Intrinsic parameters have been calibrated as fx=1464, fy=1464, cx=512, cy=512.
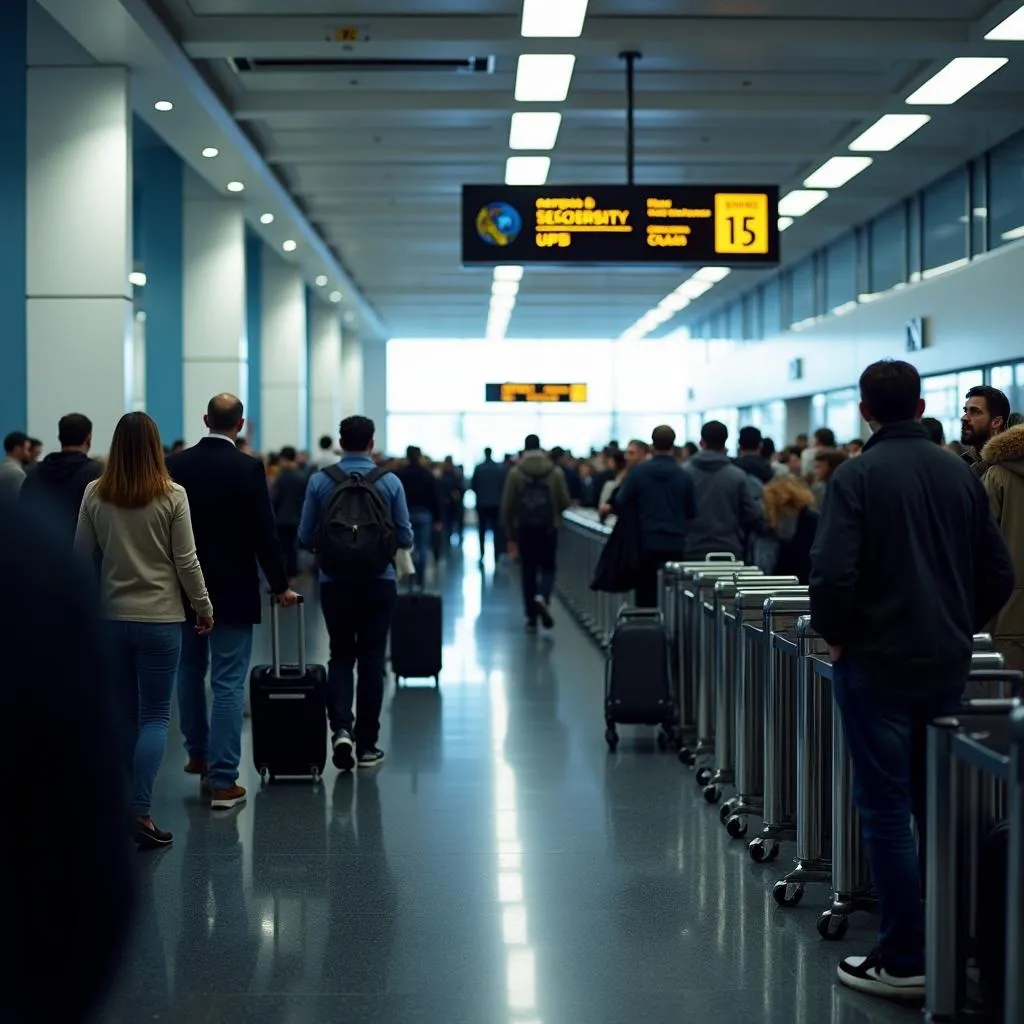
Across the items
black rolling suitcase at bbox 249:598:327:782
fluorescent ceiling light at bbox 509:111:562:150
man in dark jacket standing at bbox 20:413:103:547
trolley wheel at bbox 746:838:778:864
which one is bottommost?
trolley wheel at bbox 746:838:778:864

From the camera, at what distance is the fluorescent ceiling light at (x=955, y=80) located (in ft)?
39.8

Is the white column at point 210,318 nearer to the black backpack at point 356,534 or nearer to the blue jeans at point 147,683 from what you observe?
the black backpack at point 356,534

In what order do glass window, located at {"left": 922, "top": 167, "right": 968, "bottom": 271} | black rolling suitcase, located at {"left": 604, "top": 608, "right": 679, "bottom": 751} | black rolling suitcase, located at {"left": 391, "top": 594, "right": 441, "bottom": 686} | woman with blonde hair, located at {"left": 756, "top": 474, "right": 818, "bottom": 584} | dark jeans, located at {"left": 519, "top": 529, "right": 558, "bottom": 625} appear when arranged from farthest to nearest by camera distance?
glass window, located at {"left": 922, "top": 167, "right": 968, "bottom": 271} < dark jeans, located at {"left": 519, "top": 529, "right": 558, "bottom": 625} < black rolling suitcase, located at {"left": 391, "top": 594, "right": 441, "bottom": 686} < woman with blonde hair, located at {"left": 756, "top": 474, "right": 818, "bottom": 584} < black rolling suitcase, located at {"left": 604, "top": 608, "right": 679, "bottom": 751}

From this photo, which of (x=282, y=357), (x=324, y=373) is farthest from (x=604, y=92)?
(x=324, y=373)

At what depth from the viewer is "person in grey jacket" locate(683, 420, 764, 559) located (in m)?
9.12

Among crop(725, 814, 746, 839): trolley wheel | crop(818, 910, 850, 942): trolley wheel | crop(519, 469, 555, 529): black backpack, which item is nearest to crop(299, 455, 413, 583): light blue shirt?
crop(725, 814, 746, 839): trolley wheel

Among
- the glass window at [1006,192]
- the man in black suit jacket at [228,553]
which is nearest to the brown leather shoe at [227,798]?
A: the man in black suit jacket at [228,553]

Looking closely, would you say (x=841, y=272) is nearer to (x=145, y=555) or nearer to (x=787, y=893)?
(x=145, y=555)

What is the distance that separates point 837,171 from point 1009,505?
12446mm

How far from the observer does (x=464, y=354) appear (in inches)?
1646

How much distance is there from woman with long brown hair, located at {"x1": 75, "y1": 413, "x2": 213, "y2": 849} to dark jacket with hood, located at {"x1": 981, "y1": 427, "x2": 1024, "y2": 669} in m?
3.04

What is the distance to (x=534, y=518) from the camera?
13547 millimetres

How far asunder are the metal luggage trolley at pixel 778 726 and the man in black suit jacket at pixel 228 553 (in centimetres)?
218

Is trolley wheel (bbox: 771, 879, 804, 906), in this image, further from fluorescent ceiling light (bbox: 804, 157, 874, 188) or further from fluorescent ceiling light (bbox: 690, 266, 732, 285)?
fluorescent ceiling light (bbox: 690, 266, 732, 285)
